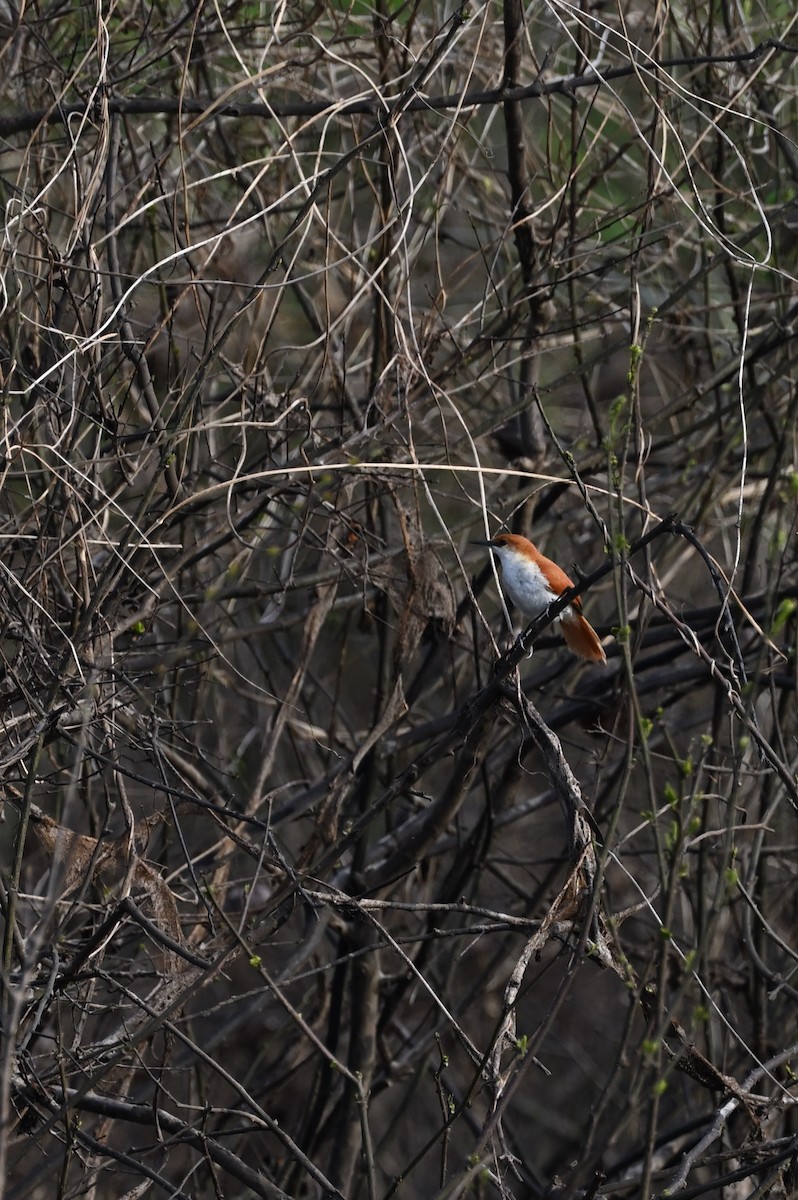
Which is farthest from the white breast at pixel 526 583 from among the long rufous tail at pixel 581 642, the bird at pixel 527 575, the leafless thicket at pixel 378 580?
the long rufous tail at pixel 581 642

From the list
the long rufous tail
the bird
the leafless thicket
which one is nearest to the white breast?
the bird

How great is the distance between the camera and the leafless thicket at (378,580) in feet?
7.73

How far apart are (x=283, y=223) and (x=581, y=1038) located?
5431 mm

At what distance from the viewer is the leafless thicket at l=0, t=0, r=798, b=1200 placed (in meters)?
2.36

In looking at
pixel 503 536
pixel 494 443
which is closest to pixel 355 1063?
pixel 503 536

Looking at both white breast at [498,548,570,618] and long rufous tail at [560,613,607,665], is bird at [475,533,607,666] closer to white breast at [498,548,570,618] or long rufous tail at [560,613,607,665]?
white breast at [498,548,570,618]

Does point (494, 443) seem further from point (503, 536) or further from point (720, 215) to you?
point (720, 215)

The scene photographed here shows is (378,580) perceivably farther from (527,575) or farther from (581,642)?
(527,575)

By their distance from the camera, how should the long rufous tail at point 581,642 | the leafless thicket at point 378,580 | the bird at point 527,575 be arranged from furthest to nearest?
the bird at point 527,575, the long rufous tail at point 581,642, the leafless thicket at point 378,580

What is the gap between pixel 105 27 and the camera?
2.92 m

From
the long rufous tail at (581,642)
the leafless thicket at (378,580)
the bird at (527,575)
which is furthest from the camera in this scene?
the bird at (527,575)

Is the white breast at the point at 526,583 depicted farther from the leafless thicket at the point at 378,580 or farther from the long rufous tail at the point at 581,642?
the long rufous tail at the point at 581,642

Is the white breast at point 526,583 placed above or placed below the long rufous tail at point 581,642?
below

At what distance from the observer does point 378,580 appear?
371cm
